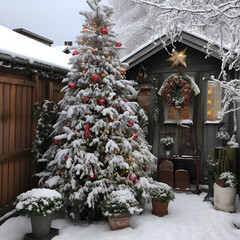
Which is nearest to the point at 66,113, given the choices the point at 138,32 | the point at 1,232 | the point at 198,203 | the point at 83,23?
the point at 83,23

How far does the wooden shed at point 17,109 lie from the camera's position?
502cm

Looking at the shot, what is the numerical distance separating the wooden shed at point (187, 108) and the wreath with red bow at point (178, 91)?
24 cm

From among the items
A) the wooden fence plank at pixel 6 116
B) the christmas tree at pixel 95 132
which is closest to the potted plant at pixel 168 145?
the christmas tree at pixel 95 132

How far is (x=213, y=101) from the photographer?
749 centimetres

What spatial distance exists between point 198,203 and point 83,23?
4586 mm

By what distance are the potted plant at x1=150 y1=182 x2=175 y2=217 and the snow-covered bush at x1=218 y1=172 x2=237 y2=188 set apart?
113cm

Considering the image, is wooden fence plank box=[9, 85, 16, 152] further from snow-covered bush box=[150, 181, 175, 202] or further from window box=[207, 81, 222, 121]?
window box=[207, 81, 222, 121]

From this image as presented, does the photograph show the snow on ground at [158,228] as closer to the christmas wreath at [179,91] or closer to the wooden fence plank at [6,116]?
the wooden fence plank at [6,116]

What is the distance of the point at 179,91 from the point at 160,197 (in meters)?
3.30

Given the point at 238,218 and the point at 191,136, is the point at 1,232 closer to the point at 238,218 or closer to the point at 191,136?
the point at 238,218

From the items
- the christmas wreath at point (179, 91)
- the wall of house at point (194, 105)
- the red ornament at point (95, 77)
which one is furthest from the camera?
the wall of house at point (194, 105)

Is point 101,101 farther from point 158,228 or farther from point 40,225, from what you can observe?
point 158,228

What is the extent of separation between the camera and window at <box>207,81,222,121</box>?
7.44 metres

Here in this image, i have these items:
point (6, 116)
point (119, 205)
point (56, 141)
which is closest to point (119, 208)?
point (119, 205)
